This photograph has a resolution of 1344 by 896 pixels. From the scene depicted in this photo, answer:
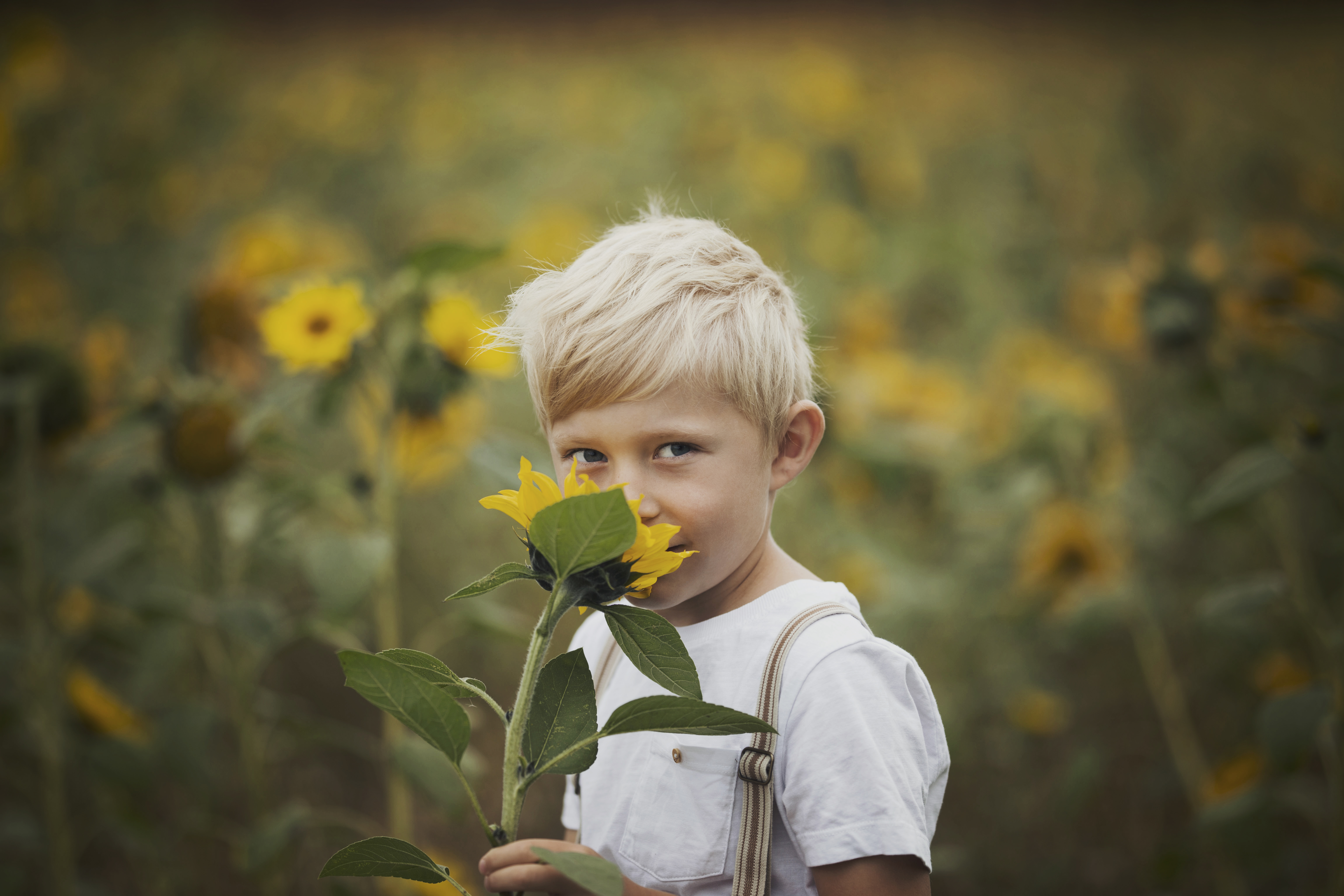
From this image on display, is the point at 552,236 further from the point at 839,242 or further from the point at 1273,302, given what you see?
the point at 1273,302

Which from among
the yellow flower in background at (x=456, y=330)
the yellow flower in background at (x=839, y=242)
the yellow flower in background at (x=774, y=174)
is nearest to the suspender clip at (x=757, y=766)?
the yellow flower in background at (x=456, y=330)

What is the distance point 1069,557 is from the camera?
1.36 meters

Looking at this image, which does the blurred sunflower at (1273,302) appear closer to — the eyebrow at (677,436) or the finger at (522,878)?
the eyebrow at (677,436)

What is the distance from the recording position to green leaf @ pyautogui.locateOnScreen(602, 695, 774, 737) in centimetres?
40

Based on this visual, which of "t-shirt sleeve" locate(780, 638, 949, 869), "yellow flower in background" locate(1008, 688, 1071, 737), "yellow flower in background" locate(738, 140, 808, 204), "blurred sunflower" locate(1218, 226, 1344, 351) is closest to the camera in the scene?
"t-shirt sleeve" locate(780, 638, 949, 869)

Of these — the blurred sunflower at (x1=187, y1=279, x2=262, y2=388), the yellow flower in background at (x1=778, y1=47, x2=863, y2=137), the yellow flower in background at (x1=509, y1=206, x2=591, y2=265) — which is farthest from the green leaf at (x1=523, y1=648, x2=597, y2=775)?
the yellow flower in background at (x1=778, y1=47, x2=863, y2=137)

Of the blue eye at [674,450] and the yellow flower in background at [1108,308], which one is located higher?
the yellow flower in background at [1108,308]

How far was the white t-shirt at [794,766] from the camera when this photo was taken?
491 mm

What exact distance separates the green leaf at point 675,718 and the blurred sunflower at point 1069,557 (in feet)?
3.54

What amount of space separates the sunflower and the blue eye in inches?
4.0

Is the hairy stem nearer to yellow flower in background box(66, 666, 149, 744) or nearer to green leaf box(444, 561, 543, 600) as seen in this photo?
yellow flower in background box(66, 666, 149, 744)

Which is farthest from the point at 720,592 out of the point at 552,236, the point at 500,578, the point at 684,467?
the point at 552,236

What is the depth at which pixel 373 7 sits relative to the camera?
4969mm

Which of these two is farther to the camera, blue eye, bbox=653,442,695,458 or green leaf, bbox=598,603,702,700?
blue eye, bbox=653,442,695,458
